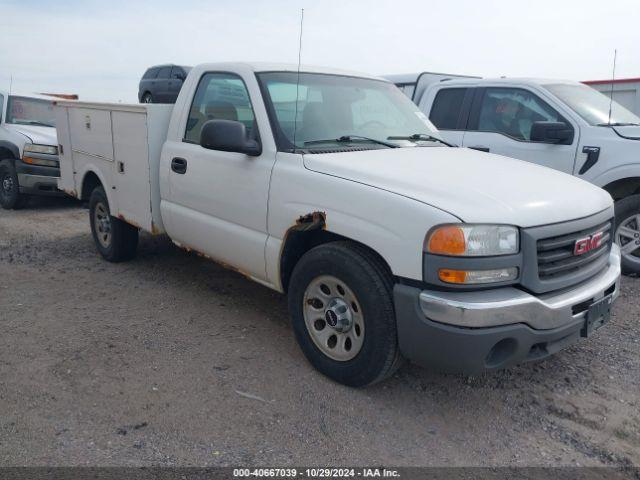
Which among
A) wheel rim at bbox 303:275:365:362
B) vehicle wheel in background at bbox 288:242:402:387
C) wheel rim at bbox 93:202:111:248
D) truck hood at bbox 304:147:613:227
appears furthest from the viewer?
wheel rim at bbox 93:202:111:248

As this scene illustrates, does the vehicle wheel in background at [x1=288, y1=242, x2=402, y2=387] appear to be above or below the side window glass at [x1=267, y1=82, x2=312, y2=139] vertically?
below

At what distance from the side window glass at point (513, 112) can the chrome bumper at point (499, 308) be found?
3.53 meters

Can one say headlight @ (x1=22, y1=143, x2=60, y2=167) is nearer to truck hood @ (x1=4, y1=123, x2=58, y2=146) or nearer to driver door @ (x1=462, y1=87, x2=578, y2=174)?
truck hood @ (x1=4, y1=123, x2=58, y2=146)

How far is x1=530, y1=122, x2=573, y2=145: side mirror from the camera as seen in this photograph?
5801 millimetres

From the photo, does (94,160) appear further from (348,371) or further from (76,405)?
(348,371)

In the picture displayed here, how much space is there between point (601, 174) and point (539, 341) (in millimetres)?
3363

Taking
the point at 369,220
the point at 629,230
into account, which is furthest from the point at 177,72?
the point at 369,220

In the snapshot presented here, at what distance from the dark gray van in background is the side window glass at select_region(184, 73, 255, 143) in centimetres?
729

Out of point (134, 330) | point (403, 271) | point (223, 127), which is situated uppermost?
point (223, 127)

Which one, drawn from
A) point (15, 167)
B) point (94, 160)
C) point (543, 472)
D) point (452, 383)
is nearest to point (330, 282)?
point (452, 383)

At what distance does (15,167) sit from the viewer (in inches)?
358

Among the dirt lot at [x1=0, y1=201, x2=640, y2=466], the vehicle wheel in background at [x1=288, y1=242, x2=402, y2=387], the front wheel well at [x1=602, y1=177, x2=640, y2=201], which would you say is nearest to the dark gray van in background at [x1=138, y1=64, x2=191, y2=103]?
the dirt lot at [x1=0, y1=201, x2=640, y2=466]

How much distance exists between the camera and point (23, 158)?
9008 mm

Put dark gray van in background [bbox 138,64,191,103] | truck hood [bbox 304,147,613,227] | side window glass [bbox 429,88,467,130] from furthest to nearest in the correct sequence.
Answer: dark gray van in background [bbox 138,64,191,103] → side window glass [bbox 429,88,467,130] → truck hood [bbox 304,147,613,227]
